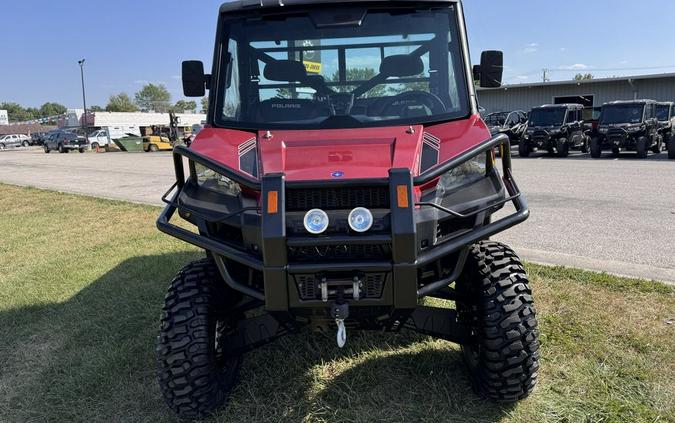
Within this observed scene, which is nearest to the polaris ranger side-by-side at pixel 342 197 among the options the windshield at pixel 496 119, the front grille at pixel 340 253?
the front grille at pixel 340 253

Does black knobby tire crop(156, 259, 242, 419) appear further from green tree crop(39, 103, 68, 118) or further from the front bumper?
green tree crop(39, 103, 68, 118)

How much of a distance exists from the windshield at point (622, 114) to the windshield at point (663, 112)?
4.32 ft

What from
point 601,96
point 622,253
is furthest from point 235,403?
point 601,96

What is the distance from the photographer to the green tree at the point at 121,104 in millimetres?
108900

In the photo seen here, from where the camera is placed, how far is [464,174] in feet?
9.09

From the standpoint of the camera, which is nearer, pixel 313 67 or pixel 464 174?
pixel 464 174

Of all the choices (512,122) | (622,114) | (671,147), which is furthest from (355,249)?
(512,122)

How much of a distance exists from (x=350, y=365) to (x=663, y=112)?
21.4 metres

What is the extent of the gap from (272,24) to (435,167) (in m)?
1.53

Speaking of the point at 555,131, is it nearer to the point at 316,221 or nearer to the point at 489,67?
the point at 489,67

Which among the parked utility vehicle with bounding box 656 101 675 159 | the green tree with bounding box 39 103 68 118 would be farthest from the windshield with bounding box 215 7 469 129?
the green tree with bounding box 39 103 68 118

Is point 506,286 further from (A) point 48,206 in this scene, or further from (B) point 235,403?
(A) point 48,206

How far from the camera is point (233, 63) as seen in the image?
3.35 metres

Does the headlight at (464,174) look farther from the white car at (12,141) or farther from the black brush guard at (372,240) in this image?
the white car at (12,141)
